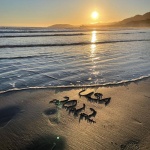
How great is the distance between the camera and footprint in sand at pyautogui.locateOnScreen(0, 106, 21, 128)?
3684 mm

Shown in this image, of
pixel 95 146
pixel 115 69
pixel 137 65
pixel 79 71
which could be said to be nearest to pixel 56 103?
pixel 95 146

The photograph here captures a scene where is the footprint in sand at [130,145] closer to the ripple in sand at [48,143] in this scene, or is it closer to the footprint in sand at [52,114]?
the ripple in sand at [48,143]

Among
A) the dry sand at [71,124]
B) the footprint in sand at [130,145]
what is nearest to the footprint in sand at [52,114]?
the dry sand at [71,124]

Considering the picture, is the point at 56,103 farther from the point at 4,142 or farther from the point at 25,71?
the point at 25,71

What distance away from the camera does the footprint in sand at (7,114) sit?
12.1 ft

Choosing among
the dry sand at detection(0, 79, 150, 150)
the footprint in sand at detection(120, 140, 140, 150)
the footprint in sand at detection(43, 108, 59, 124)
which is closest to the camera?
the footprint in sand at detection(120, 140, 140, 150)

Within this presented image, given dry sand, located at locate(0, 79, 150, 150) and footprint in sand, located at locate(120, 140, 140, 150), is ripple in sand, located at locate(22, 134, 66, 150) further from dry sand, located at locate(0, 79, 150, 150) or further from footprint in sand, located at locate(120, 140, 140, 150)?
footprint in sand, located at locate(120, 140, 140, 150)

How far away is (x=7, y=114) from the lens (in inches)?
157

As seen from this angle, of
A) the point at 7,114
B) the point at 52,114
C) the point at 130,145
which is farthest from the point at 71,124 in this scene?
the point at 7,114

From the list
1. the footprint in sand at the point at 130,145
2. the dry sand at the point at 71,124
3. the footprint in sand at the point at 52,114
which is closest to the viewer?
the footprint in sand at the point at 130,145

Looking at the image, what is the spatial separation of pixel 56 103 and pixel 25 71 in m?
3.30

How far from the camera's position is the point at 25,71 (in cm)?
744

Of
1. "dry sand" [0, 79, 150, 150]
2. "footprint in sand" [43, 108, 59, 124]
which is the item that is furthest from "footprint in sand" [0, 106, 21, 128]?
"footprint in sand" [43, 108, 59, 124]

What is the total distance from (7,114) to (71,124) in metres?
1.25
